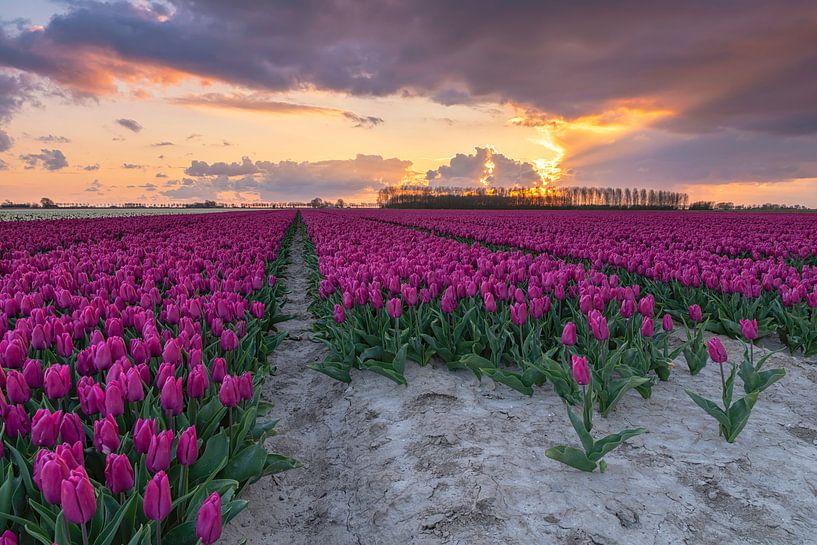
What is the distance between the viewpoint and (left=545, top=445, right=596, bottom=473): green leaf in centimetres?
293

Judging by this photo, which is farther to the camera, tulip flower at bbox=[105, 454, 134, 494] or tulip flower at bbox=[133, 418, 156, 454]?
tulip flower at bbox=[133, 418, 156, 454]

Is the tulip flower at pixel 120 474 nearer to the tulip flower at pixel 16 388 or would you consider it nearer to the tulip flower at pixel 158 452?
the tulip flower at pixel 158 452

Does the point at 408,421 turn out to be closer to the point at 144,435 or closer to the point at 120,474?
the point at 144,435

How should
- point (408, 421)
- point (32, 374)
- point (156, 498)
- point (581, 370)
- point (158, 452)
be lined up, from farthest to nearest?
point (408, 421)
point (581, 370)
point (32, 374)
point (158, 452)
point (156, 498)

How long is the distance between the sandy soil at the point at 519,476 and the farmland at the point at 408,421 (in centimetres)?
2

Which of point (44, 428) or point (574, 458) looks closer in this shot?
point (44, 428)

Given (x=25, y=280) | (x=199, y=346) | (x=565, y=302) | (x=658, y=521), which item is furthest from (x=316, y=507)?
(x=25, y=280)

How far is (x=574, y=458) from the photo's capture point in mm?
2951

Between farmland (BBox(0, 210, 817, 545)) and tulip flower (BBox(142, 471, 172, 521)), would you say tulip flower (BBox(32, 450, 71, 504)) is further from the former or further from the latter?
tulip flower (BBox(142, 471, 172, 521))

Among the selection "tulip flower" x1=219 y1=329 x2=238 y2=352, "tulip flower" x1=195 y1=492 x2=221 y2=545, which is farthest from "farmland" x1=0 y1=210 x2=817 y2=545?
"tulip flower" x1=219 y1=329 x2=238 y2=352

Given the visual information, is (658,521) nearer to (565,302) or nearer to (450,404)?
(450,404)

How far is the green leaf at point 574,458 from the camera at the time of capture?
9.62 feet

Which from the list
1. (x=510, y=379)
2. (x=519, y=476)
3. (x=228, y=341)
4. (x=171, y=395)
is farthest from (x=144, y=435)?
(x=510, y=379)

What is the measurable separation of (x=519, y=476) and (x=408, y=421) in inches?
44.0
